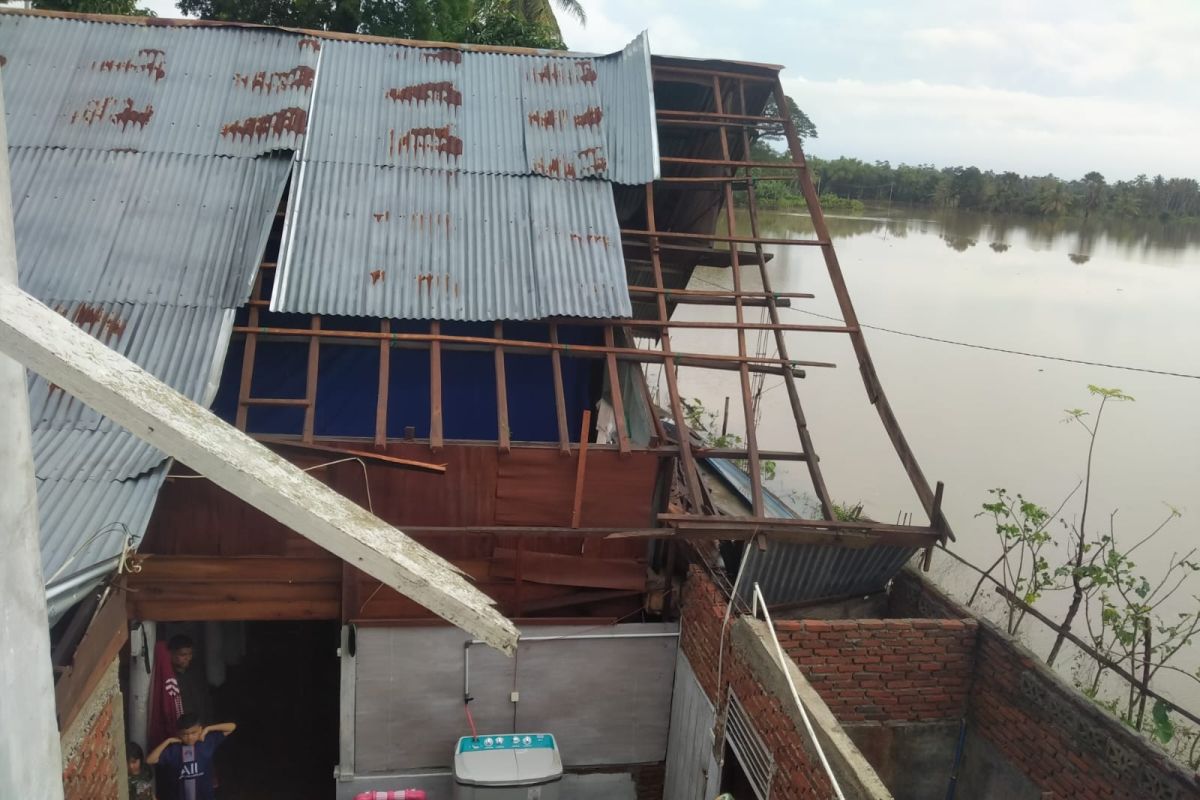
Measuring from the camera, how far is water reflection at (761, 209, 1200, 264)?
4172 cm

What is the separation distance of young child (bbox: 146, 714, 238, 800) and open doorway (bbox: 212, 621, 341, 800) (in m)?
1.22

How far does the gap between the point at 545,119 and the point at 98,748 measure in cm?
602

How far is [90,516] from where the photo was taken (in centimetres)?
421

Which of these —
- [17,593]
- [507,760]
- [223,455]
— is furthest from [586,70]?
[17,593]

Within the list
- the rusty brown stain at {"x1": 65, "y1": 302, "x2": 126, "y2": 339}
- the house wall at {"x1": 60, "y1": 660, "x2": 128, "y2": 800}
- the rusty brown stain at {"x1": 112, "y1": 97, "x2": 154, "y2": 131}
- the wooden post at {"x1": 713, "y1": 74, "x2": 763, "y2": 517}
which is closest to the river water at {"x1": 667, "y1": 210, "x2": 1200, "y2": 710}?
the wooden post at {"x1": 713, "y1": 74, "x2": 763, "y2": 517}

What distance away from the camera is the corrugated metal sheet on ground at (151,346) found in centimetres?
502

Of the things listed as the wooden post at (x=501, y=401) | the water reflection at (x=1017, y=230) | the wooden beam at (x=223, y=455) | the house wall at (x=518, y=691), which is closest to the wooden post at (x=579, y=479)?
the wooden post at (x=501, y=401)

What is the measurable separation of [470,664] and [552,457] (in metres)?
1.63

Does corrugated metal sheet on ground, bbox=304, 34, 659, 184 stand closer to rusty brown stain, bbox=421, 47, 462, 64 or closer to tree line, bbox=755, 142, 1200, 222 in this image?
rusty brown stain, bbox=421, 47, 462, 64

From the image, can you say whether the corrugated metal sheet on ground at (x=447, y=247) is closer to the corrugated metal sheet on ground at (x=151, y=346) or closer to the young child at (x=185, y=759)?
the corrugated metal sheet on ground at (x=151, y=346)

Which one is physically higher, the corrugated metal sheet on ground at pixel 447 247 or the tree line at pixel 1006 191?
the tree line at pixel 1006 191

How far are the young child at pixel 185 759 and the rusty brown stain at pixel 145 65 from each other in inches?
223

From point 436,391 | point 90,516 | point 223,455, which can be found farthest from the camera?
point 436,391

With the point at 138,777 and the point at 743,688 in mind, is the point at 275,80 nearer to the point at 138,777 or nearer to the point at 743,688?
the point at 138,777
